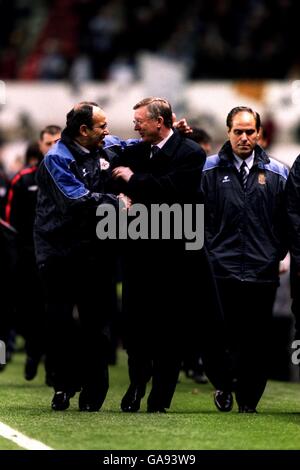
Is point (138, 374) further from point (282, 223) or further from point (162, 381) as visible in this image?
point (282, 223)

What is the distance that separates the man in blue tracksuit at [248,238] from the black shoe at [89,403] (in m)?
1.05

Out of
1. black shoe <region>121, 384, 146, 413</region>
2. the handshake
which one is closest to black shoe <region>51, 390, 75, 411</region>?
black shoe <region>121, 384, 146, 413</region>

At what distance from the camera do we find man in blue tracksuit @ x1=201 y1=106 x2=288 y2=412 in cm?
1133

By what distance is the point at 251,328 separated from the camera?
11328mm

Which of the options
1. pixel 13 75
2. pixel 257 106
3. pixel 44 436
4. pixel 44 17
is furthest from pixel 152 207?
pixel 44 17

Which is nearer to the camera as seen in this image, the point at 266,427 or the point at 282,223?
the point at 266,427

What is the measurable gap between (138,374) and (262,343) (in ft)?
3.12

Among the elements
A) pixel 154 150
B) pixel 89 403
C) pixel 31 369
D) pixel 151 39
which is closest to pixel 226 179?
pixel 154 150

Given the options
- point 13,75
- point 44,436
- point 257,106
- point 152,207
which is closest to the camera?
point 44,436

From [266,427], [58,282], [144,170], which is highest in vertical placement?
[144,170]

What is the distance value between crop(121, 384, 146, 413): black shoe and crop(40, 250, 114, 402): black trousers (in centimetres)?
21

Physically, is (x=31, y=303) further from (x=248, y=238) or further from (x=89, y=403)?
(x=248, y=238)

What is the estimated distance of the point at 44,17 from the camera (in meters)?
32.1
